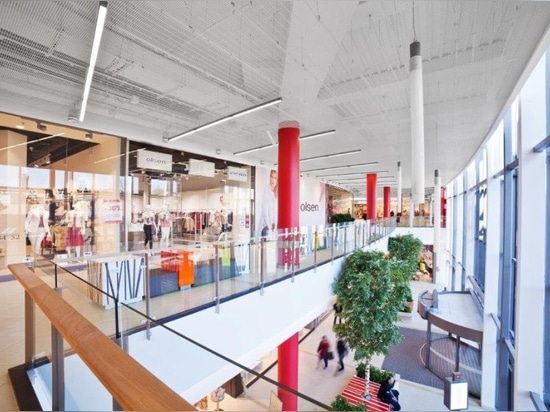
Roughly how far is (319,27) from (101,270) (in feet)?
14.3

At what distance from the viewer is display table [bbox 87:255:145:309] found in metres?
3.80

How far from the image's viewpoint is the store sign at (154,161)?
345 inches

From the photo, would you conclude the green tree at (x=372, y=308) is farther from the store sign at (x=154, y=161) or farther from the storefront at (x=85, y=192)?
the store sign at (x=154, y=161)

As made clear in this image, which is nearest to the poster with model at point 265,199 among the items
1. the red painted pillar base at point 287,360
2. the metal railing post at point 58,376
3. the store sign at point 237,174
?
the store sign at point 237,174

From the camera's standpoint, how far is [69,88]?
208 inches

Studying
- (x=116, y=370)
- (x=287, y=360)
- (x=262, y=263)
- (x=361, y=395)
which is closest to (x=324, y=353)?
(x=361, y=395)

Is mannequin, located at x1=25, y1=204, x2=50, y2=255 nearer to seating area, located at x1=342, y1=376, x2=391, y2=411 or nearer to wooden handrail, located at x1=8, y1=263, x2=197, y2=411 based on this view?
wooden handrail, located at x1=8, y1=263, x2=197, y2=411

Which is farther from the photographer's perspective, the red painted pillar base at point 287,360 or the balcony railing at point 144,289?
the red painted pillar base at point 287,360

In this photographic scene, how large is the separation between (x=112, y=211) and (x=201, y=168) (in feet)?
12.3

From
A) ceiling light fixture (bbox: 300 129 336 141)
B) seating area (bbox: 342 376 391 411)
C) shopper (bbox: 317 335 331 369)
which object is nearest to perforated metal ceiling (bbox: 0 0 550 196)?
ceiling light fixture (bbox: 300 129 336 141)

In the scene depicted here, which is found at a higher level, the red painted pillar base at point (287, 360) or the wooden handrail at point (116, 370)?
the wooden handrail at point (116, 370)

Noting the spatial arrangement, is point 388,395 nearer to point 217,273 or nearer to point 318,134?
point 217,273

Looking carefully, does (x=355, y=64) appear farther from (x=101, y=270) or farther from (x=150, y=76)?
(x=101, y=270)

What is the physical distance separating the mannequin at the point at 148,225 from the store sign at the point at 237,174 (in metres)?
3.66
